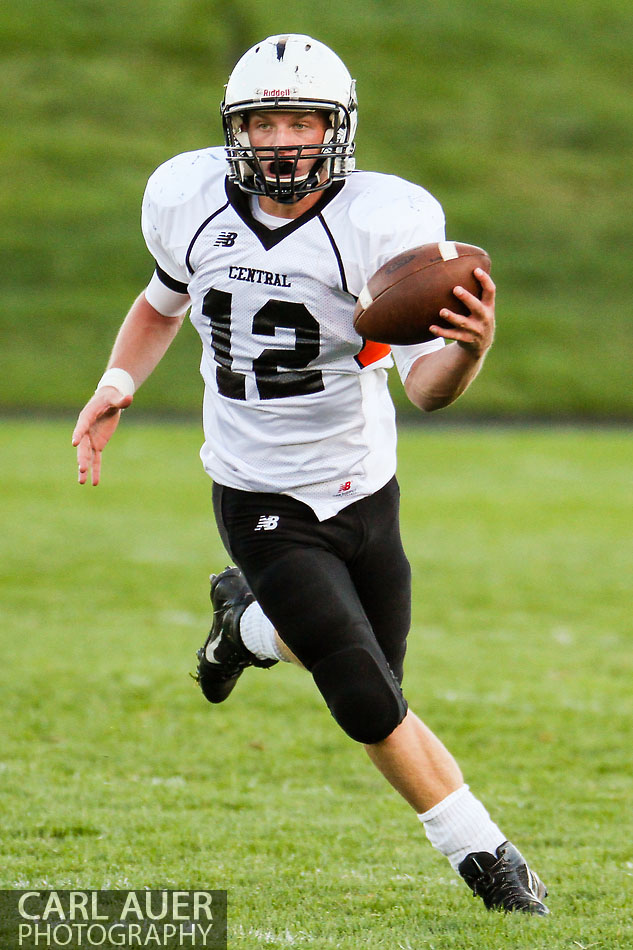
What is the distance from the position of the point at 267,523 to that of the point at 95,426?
586mm

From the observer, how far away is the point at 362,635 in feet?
10.6

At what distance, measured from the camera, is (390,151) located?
30.0 metres

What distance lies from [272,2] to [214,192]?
32.7 m

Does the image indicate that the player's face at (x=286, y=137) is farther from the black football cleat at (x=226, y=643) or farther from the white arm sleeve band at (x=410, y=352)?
the black football cleat at (x=226, y=643)

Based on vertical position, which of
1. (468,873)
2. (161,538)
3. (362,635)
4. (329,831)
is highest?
(362,635)

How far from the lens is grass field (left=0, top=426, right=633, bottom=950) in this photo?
3.41 metres

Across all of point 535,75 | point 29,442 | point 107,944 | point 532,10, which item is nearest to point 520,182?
point 535,75

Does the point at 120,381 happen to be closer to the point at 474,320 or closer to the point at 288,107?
the point at 288,107

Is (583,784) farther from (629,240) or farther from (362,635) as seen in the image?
(629,240)

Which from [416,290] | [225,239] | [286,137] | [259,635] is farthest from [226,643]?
[286,137]

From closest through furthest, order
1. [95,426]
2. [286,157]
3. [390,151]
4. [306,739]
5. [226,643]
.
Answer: [286,157], [95,426], [226,643], [306,739], [390,151]

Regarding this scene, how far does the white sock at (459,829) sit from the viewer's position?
331 cm

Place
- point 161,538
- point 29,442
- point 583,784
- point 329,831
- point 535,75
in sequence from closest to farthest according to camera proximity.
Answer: point 329,831 → point 583,784 → point 161,538 → point 29,442 → point 535,75

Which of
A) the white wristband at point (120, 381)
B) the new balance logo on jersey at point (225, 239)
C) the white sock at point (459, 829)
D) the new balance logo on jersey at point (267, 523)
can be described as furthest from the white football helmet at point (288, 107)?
the white sock at point (459, 829)
